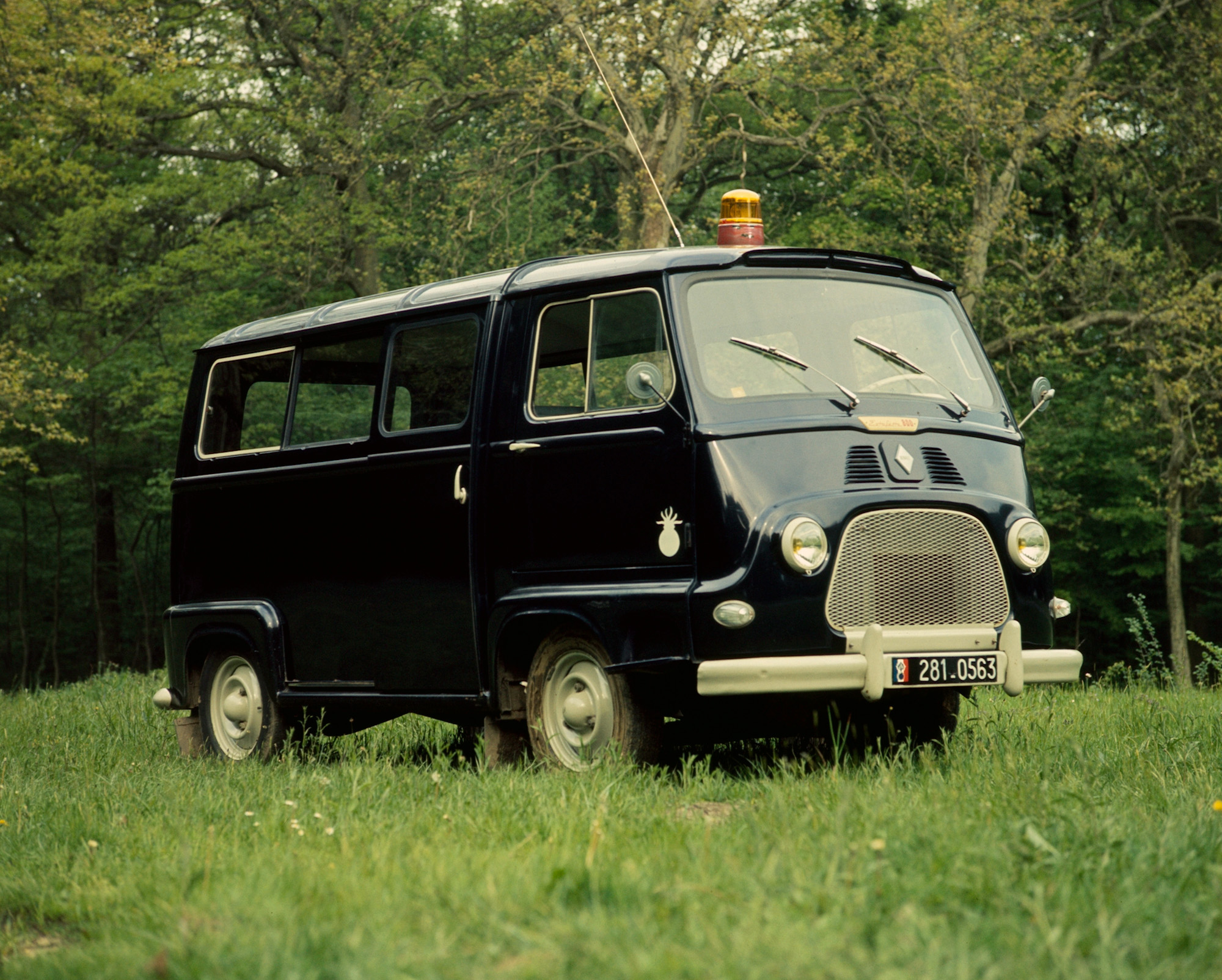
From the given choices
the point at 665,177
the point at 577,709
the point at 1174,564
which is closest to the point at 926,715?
the point at 577,709

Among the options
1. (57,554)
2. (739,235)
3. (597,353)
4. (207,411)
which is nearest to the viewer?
(597,353)

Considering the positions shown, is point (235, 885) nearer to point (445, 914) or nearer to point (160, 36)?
point (445, 914)

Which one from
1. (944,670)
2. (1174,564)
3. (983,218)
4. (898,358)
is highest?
(983,218)

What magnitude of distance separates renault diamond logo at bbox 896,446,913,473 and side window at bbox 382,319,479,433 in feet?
7.30

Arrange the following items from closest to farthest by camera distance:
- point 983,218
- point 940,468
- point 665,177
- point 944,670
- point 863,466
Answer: point 944,670, point 863,466, point 940,468, point 665,177, point 983,218

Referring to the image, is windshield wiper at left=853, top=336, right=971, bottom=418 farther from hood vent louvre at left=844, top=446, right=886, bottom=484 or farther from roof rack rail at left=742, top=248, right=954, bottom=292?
hood vent louvre at left=844, top=446, right=886, bottom=484

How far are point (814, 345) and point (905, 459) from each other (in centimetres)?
72

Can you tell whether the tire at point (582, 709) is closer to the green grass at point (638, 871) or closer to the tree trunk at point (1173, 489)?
the green grass at point (638, 871)

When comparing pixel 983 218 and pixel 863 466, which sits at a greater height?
pixel 983 218

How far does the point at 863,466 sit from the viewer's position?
249 inches

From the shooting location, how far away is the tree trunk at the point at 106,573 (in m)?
32.7

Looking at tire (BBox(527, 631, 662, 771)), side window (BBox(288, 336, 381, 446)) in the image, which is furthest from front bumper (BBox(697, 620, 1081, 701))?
side window (BBox(288, 336, 381, 446))

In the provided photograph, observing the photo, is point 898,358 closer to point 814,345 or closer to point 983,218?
point 814,345

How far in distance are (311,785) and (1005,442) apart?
3660 millimetres
